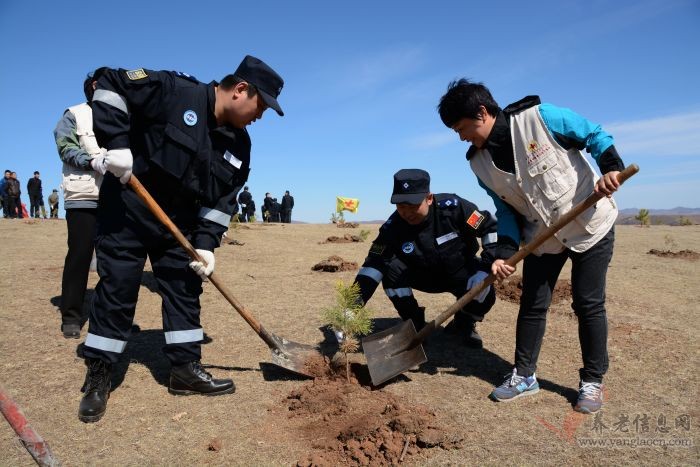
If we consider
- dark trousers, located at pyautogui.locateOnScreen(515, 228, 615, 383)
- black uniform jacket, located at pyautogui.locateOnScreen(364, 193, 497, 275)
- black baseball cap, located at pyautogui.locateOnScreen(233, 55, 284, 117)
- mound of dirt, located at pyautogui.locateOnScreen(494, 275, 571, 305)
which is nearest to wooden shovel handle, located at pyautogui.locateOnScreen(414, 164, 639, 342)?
dark trousers, located at pyautogui.locateOnScreen(515, 228, 615, 383)

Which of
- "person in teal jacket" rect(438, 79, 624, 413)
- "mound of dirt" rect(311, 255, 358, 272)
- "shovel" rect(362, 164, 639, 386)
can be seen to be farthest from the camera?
"mound of dirt" rect(311, 255, 358, 272)

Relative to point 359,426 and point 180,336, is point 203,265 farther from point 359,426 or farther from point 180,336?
point 359,426

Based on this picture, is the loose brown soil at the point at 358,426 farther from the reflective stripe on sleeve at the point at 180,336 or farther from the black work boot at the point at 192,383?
the reflective stripe on sleeve at the point at 180,336

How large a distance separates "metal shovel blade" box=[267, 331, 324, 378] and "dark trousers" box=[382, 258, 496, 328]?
0.94 meters

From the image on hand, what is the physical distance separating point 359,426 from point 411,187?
6.36 feet

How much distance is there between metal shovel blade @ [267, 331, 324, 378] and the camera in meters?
3.39

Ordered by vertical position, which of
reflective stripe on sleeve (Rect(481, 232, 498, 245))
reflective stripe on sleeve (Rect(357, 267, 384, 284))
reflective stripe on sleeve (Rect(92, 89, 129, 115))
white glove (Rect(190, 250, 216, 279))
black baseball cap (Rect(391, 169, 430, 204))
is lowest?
reflective stripe on sleeve (Rect(357, 267, 384, 284))

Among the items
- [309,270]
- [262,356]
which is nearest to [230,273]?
[309,270]

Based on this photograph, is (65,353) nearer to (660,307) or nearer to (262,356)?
(262,356)

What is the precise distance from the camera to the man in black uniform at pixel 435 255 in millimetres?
4078

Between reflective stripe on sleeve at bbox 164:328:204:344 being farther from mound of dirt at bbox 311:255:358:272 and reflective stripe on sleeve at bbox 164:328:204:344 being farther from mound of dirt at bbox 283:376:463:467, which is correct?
mound of dirt at bbox 311:255:358:272

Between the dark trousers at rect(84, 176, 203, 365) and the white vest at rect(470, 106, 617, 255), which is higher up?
the white vest at rect(470, 106, 617, 255)

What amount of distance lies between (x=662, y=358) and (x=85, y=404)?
4014mm

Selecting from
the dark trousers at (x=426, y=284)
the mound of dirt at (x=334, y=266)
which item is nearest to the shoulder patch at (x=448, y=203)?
the dark trousers at (x=426, y=284)
